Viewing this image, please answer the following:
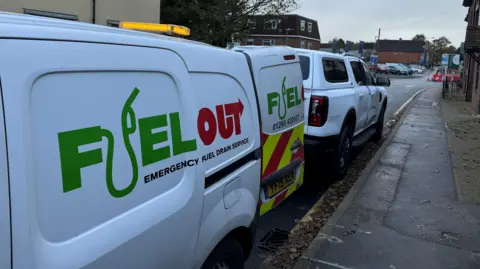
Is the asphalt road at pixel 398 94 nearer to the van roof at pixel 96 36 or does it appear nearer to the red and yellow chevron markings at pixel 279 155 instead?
the red and yellow chevron markings at pixel 279 155

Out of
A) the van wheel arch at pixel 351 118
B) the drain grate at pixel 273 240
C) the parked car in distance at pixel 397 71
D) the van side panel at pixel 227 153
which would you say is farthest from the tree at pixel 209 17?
the parked car in distance at pixel 397 71

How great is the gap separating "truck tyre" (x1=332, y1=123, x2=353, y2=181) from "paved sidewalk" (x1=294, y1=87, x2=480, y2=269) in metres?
0.36

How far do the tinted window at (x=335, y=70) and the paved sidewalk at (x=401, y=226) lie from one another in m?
1.62

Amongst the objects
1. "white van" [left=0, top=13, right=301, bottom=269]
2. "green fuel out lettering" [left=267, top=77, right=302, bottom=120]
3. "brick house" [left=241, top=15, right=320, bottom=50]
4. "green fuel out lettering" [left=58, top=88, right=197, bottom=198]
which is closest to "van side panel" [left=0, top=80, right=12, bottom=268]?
"white van" [left=0, top=13, right=301, bottom=269]

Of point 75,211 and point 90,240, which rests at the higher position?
point 75,211

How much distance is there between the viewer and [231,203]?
2.72 m

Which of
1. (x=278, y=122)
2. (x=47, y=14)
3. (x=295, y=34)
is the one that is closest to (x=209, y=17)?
(x=47, y=14)

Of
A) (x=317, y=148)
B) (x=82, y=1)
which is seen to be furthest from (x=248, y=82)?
(x=82, y=1)

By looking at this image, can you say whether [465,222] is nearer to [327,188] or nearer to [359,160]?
[327,188]

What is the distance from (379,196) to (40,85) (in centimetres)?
538

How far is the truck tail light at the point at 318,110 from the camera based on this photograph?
6047 mm

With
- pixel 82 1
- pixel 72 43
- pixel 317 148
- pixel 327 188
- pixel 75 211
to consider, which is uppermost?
pixel 82 1

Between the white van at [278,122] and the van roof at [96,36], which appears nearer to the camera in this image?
the van roof at [96,36]

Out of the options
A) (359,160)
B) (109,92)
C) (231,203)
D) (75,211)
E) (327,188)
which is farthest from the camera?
(359,160)
